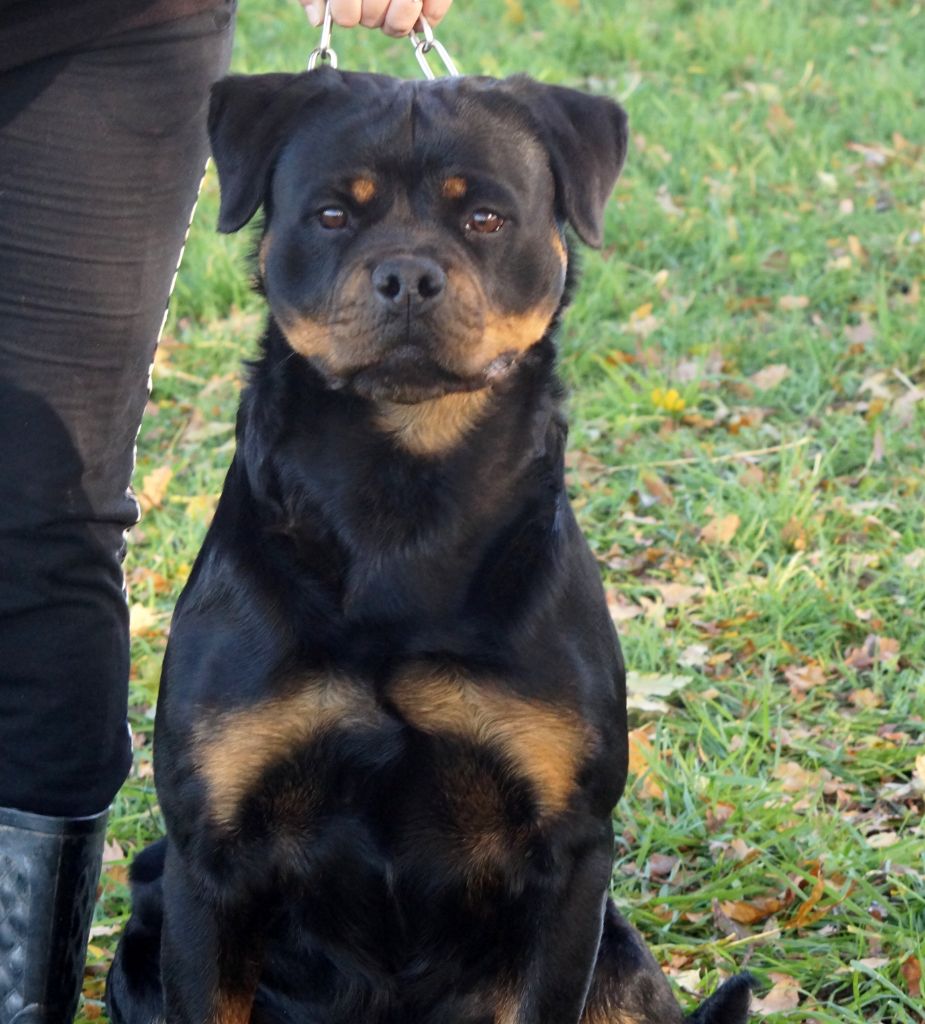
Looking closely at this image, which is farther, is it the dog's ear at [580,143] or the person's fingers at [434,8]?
the person's fingers at [434,8]

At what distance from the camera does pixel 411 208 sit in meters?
2.70

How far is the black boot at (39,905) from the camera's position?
3035mm

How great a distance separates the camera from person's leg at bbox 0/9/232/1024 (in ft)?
9.14

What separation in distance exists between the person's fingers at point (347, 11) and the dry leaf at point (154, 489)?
2619 mm

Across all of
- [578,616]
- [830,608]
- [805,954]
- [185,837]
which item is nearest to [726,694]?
[830,608]

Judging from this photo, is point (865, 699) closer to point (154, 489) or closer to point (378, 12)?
point (378, 12)

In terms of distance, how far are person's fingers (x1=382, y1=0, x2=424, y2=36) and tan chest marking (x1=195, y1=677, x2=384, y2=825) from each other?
1.09 meters

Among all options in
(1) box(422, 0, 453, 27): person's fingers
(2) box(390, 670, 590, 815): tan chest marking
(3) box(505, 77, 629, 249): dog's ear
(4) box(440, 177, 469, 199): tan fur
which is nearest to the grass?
(2) box(390, 670, 590, 815): tan chest marking

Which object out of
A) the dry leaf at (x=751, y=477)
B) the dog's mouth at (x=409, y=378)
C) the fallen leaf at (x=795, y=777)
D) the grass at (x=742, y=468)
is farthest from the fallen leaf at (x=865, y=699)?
the dog's mouth at (x=409, y=378)

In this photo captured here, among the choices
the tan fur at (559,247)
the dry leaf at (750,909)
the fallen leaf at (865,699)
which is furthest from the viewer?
the fallen leaf at (865,699)

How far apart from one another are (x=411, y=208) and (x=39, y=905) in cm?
139

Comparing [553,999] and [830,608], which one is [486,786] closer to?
[553,999]

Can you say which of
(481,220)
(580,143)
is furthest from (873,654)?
(481,220)

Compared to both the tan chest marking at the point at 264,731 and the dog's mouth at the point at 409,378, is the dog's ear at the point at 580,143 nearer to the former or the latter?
the dog's mouth at the point at 409,378
